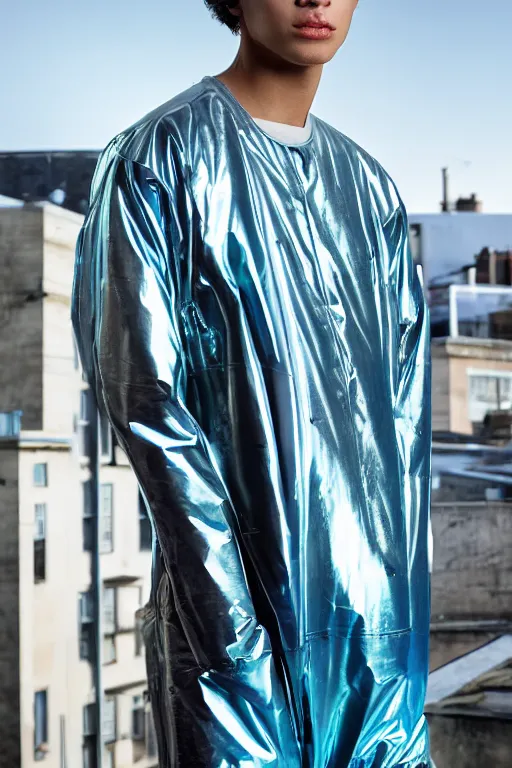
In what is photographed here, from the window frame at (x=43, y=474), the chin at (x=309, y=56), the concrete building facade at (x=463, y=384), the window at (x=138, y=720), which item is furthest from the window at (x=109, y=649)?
the chin at (x=309, y=56)

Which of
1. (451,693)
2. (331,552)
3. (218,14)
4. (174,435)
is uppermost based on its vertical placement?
(218,14)

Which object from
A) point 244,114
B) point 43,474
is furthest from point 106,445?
point 244,114

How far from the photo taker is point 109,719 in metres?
A: 3.36

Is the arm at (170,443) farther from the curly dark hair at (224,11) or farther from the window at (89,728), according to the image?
the window at (89,728)

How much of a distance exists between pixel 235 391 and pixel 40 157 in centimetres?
229

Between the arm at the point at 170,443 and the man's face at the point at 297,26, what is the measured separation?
0.17 metres

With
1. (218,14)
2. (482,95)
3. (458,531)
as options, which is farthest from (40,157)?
(218,14)

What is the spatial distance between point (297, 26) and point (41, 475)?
2384mm

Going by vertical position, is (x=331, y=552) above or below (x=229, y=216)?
below

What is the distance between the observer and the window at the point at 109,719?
335 centimetres

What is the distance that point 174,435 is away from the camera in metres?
1.04

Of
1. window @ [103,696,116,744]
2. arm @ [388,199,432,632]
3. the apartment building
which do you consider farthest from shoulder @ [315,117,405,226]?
window @ [103,696,116,744]

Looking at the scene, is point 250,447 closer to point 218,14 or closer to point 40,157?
point 218,14

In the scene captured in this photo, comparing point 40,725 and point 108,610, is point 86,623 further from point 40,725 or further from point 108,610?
point 40,725
